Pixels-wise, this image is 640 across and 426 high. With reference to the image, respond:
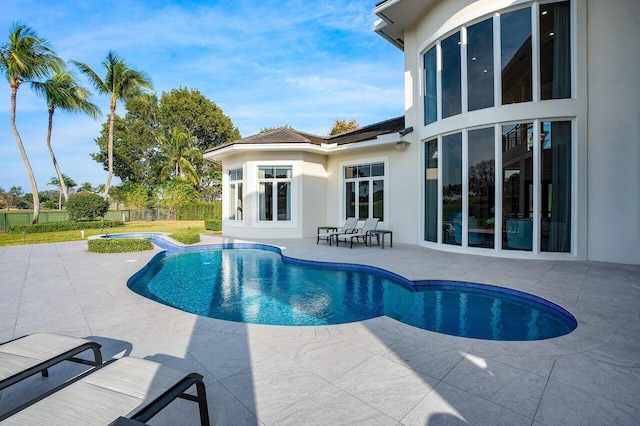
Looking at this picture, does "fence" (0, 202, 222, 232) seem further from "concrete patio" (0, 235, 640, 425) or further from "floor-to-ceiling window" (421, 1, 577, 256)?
"concrete patio" (0, 235, 640, 425)

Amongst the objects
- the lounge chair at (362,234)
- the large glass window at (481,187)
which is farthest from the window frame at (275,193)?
the large glass window at (481,187)

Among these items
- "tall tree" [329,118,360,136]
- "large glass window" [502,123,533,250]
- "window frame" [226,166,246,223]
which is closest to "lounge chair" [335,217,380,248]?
"large glass window" [502,123,533,250]

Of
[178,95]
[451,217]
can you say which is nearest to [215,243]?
[451,217]

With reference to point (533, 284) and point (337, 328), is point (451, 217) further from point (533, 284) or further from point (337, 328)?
point (337, 328)

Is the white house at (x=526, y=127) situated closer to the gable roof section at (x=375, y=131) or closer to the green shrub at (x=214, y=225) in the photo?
the gable roof section at (x=375, y=131)

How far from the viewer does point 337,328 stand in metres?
3.75

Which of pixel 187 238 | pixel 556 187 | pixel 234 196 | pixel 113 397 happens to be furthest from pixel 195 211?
pixel 113 397

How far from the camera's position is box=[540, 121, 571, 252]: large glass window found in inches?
301

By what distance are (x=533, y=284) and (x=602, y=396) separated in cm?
365

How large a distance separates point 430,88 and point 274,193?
24.1 ft

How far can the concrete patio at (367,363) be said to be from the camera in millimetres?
2201

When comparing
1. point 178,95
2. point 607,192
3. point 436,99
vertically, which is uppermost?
point 178,95

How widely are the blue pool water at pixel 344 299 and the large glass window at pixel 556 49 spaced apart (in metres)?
5.86

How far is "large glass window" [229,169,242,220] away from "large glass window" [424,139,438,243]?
8390 mm
